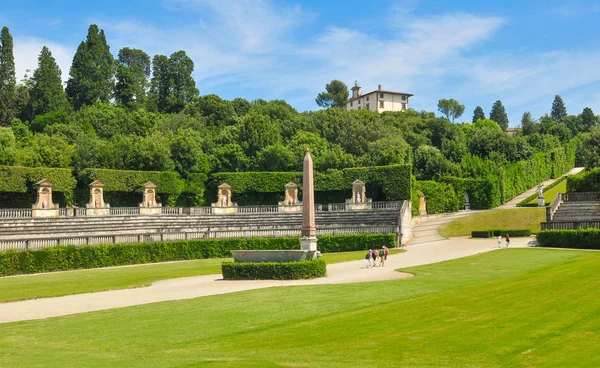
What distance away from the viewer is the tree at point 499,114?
160 metres

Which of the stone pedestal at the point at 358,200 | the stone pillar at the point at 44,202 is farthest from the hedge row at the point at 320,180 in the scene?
the stone pillar at the point at 44,202

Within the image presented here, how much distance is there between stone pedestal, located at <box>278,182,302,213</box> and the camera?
62688 mm

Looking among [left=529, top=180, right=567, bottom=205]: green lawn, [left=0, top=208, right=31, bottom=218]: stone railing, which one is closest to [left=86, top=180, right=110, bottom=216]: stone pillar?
[left=0, top=208, right=31, bottom=218]: stone railing

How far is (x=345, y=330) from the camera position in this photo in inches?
603

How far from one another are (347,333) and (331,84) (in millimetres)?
144845

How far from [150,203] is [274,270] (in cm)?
3304

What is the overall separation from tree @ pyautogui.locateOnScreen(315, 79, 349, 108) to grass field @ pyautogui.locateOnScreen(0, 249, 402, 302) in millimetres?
114877

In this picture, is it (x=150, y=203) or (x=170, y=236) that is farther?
(x=150, y=203)

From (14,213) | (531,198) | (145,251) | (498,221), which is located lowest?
(145,251)

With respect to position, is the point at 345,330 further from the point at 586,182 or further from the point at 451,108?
the point at 451,108

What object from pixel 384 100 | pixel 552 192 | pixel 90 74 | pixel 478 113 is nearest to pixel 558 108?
pixel 478 113

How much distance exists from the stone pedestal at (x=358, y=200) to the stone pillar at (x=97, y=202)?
2404cm

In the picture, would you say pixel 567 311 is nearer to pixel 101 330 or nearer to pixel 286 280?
pixel 101 330

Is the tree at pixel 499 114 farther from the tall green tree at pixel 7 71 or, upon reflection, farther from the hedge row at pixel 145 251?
the hedge row at pixel 145 251
